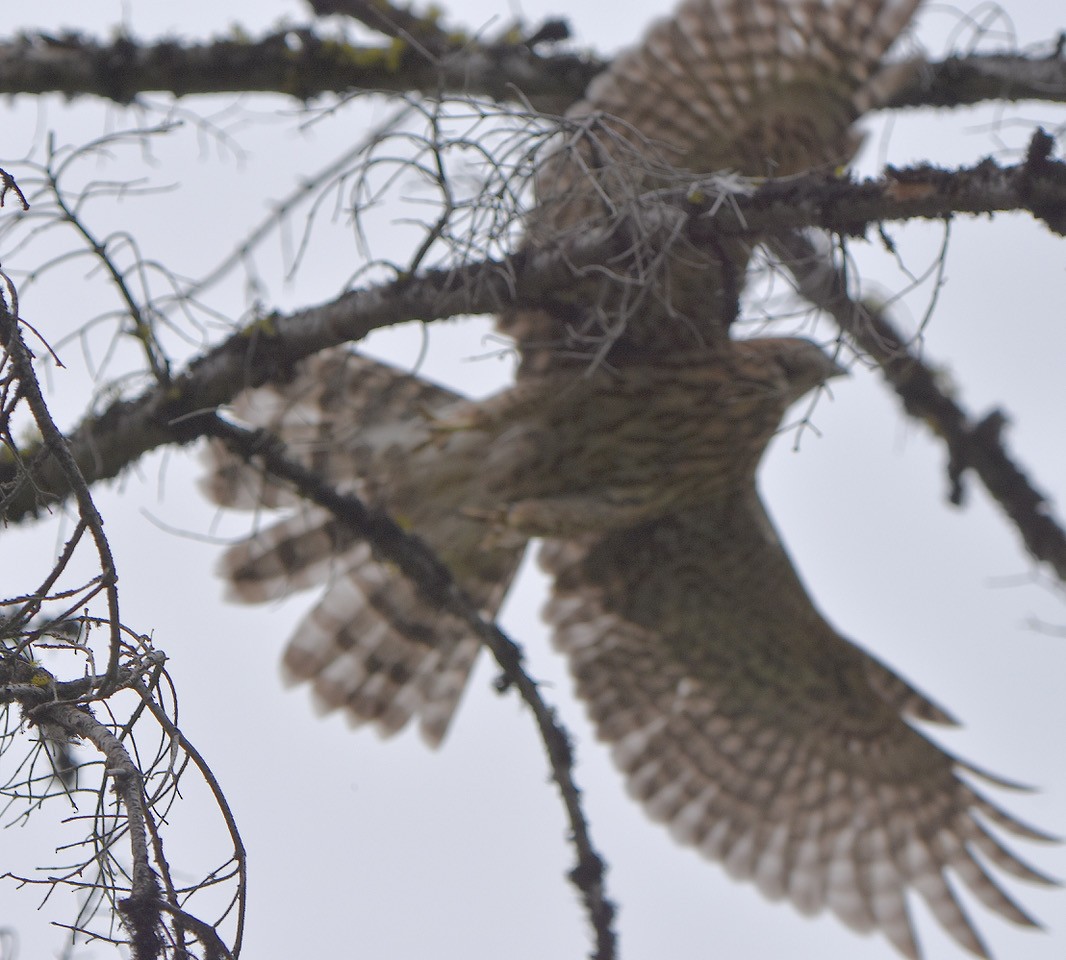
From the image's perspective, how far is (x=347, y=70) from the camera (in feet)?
14.2

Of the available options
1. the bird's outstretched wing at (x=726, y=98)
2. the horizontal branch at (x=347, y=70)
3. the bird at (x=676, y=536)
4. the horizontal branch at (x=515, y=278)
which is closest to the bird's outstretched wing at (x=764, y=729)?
the bird at (x=676, y=536)

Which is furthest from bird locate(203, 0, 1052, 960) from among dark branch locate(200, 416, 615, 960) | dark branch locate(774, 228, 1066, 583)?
dark branch locate(774, 228, 1066, 583)

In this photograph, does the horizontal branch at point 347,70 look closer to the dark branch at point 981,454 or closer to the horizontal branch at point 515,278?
the dark branch at point 981,454

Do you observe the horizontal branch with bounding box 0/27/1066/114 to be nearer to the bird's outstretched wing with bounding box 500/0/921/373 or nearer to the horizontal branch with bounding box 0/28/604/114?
the horizontal branch with bounding box 0/28/604/114

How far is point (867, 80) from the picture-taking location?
181 inches

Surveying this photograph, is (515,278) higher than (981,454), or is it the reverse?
(981,454)

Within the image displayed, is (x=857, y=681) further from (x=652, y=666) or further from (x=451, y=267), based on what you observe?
(x=451, y=267)

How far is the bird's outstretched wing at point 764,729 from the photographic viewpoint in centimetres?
564

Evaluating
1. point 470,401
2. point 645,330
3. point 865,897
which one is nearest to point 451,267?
point 645,330

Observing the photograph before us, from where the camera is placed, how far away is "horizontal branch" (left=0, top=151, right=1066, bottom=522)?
8.89 feet

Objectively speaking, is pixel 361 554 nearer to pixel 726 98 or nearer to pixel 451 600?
pixel 451 600

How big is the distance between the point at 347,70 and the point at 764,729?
354cm

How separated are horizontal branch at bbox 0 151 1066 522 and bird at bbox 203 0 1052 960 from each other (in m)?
0.11

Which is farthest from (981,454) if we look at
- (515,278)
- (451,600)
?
(515,278)
